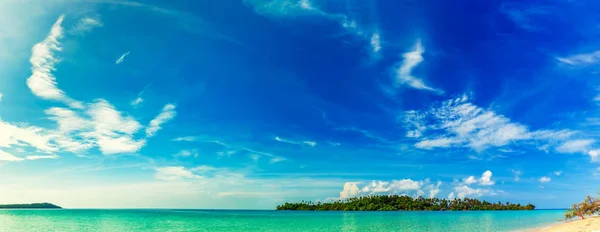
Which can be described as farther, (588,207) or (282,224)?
(282,224)

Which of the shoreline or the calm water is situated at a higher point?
the shoreline

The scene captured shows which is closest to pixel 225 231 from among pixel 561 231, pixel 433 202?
pixel 561 231

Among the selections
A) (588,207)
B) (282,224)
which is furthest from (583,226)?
(282,224)

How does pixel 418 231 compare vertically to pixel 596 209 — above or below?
below

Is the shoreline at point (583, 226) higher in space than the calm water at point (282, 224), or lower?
higher

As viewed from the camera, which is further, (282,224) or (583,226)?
(282,224)

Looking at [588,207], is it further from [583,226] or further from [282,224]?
[282,224]

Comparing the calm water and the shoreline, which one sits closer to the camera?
the shoreline

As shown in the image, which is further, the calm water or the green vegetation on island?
the calm water

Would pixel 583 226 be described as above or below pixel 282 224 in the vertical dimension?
above

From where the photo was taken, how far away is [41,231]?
43812mm

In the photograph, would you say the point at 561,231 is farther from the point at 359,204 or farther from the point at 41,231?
the point at 359,204

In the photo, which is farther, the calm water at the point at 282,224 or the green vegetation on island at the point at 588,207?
the calm water at the point at 282,224

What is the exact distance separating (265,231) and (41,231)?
28815 millimetres
